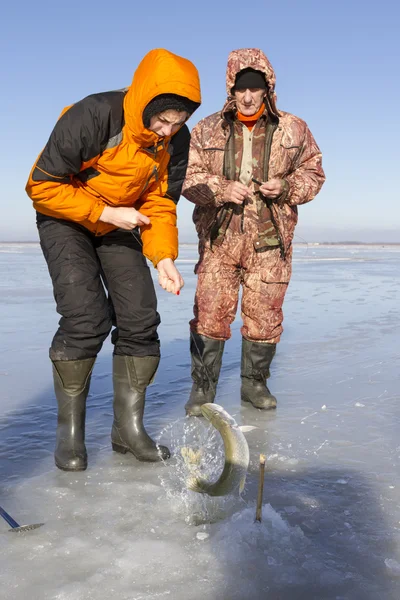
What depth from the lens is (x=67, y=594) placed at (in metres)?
2.04

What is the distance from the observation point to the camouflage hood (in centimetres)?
425

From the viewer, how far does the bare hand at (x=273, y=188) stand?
4.18 meters

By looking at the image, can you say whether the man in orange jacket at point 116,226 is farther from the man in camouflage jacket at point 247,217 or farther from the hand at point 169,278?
the man in camouflage jacket at point 247,217

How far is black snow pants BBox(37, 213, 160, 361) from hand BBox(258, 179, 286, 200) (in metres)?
→ 1.11

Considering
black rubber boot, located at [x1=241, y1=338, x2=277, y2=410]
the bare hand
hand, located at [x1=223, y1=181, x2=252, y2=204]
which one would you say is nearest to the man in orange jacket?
hand, located at [x1=223, y1=181, x2=252, y2=204]

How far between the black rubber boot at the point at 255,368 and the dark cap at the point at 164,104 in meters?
2.16

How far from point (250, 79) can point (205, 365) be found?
83.4 inches

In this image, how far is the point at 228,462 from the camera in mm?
2531

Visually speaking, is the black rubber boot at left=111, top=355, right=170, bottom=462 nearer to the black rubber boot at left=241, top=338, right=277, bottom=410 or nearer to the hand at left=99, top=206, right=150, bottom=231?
the hand at left=99, top=206, right=150, bottom=231

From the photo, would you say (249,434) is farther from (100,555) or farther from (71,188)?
(71,188)

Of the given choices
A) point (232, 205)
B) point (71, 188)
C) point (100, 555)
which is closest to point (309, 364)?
point (232, 205)

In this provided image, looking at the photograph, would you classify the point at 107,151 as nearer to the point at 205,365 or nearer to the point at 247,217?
the point at 247,217

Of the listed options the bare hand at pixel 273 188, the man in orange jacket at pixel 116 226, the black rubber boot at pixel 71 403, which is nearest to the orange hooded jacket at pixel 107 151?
the man in orange jacket at pixel 116 226

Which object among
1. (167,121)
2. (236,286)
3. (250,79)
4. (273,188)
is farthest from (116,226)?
(250,79)
